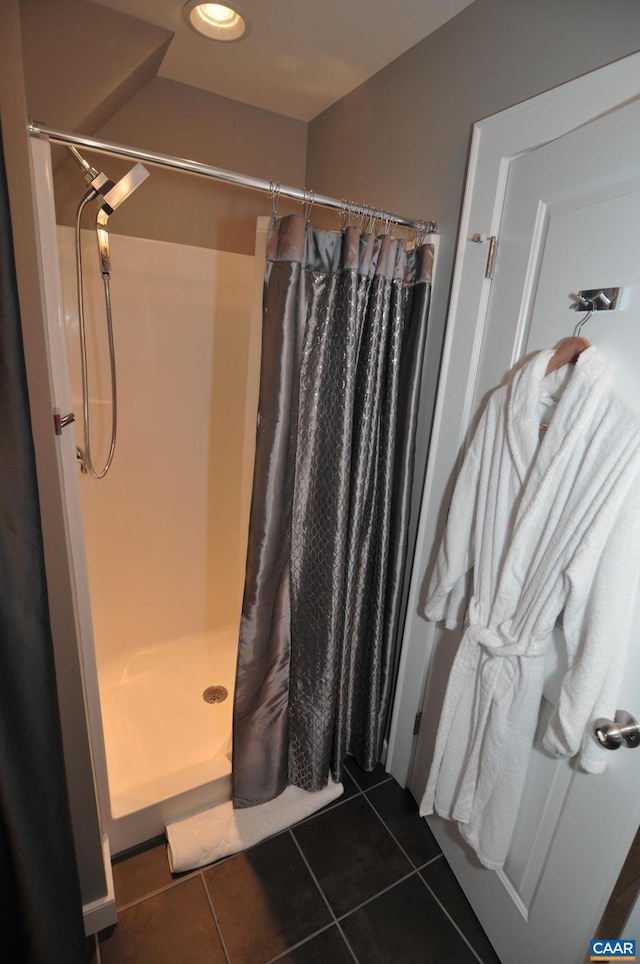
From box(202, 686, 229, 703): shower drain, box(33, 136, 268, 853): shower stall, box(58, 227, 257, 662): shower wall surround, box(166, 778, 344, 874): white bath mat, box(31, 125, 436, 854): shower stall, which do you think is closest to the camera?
box(166, 778, 344, 874): white bath mat

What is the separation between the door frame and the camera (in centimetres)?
99

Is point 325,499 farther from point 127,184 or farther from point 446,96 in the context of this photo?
point 446,96

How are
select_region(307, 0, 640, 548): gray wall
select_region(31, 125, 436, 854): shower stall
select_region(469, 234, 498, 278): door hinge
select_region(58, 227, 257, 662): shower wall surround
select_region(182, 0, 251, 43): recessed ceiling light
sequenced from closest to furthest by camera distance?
select_region(307, 0, 640, 548): gray wall
select_region(469, 234, 498, 278): door hinge
select_region(182, 0, 251, 43): recessed ceiling light
select_region(31, 125, 436, 854): shower stall
select_region(58, 227, 257, 662): shower wall surround

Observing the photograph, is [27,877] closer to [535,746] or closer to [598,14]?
[535,746]

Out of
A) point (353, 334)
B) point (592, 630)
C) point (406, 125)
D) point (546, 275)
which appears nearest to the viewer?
point (592, 630)

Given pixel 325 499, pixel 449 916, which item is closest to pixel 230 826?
pixel 449 916

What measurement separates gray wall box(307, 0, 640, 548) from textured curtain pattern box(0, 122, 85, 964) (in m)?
1.12

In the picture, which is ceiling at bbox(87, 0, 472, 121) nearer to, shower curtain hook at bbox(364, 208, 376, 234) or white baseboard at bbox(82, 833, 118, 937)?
shower curtain hook at bbox(364, 208, 376, 234)

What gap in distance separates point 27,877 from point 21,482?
738 millimetres

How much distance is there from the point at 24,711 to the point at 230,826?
1006 millimetres

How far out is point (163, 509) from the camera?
2.13 m

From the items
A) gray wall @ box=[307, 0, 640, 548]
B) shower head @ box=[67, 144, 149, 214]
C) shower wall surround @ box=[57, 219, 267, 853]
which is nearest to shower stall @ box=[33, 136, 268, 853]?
shower wall surround @ box=[57, 219, 267, 853]

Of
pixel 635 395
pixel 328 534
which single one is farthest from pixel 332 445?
pixel 635 395

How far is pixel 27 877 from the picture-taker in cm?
86
